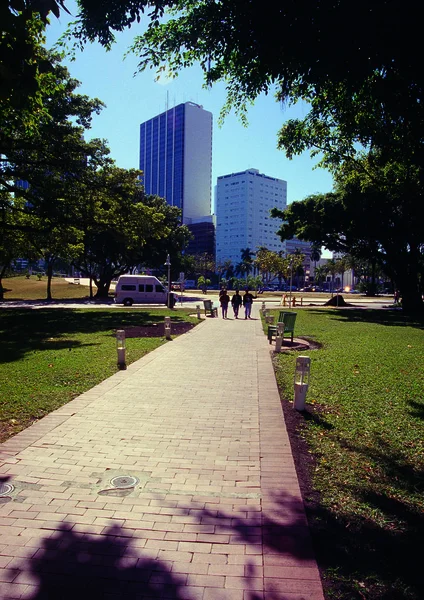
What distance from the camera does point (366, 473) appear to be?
4379mm

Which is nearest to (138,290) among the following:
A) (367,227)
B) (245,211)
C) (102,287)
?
(102,287)

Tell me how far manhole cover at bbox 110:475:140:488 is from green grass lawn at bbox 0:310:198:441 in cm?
187

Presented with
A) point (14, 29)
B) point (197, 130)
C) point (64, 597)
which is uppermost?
point (197, 130)

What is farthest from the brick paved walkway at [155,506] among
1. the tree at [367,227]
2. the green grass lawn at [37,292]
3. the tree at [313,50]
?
the green grass lawn at [37,292]

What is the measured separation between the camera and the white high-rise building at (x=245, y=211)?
177 metres

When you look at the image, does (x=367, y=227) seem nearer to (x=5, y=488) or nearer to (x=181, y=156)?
(x=5, y=488)

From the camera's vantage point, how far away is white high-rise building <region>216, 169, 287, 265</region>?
177 meters

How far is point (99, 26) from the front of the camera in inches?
190

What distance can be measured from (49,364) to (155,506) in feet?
21.8

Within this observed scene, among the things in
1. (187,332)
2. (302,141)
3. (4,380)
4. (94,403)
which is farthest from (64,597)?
(187,332)

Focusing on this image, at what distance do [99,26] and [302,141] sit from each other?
5549 mm

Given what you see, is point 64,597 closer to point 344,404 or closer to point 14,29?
point 14,29

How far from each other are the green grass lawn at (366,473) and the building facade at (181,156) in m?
160

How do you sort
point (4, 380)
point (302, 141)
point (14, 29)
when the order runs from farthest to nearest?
point (302, 141)
point (4, 380)
point (14, 29)
